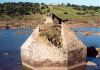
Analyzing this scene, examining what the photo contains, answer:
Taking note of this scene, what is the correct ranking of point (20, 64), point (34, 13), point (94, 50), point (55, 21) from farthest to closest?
Answer: point (34, 13) < point (94, 50) < point (55, 21) < point (20, 64)

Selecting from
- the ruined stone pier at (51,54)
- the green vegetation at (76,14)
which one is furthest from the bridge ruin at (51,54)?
the green vegetation at (76,14)

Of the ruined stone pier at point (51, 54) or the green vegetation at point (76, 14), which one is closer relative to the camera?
the ruined stone pier at point (51, 54)

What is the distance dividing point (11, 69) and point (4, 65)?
1.10 metres

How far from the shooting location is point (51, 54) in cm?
913

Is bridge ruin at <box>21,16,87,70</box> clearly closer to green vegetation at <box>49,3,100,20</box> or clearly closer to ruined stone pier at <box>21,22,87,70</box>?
ruined stone pier at <box>21,22,87,70</box>

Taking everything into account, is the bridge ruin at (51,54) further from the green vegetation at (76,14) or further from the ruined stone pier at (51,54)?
the green vegetation at (76,14)

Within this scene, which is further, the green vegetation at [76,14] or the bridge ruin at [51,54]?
the green vegetation at [76,14]

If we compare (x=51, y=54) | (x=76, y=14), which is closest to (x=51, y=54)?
(x=51, y=54)

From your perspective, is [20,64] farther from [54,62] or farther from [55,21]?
[55,21]

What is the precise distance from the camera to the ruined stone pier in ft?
30.0

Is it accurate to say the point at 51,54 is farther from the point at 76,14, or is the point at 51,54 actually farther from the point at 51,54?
the point at 76,14

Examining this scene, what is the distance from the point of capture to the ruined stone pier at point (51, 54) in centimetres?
916

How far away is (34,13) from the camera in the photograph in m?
44.9

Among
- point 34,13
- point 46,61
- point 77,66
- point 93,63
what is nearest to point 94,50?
point 93,63
